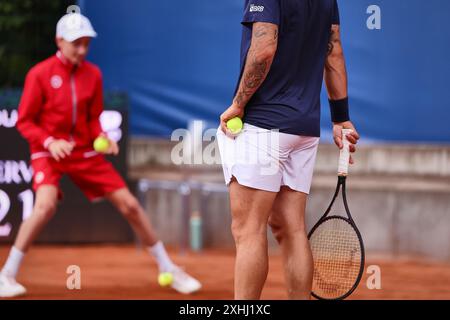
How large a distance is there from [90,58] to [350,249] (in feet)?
16.1

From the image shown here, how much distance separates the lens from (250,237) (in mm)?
4180

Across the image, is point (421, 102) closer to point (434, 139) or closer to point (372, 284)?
A: point (434, 139)

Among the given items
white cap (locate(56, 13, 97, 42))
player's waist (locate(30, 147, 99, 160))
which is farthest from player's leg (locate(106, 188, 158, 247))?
white cap (locate(56, 13, 97, 42))

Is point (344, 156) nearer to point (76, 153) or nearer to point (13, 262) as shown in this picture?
point (76, 153)

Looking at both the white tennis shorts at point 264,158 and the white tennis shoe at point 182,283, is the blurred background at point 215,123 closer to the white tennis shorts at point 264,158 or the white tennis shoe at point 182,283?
the white tennis shoe at point 182,283

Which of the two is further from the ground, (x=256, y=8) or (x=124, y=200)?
(x=256, y=8)

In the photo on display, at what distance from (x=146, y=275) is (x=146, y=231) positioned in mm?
990

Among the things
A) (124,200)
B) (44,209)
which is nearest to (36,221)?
(44,209)

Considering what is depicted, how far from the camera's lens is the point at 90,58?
29.6 feet

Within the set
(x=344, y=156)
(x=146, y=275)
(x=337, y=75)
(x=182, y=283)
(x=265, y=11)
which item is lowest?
(x=146, y=275)
